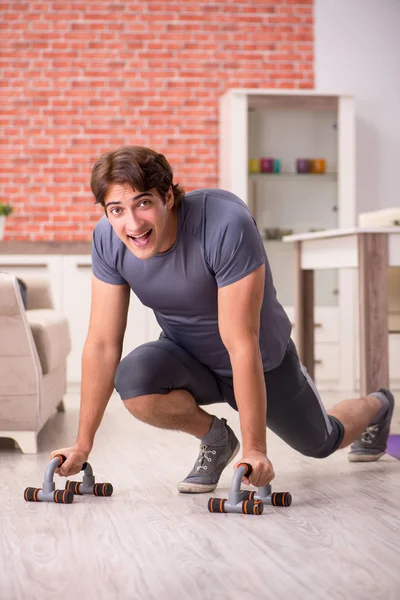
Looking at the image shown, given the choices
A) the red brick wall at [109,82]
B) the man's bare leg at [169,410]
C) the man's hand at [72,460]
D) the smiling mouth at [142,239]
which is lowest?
the man's hand at [72,460]

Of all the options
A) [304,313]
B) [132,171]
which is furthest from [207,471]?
[304,313]

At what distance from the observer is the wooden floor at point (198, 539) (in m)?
1.62

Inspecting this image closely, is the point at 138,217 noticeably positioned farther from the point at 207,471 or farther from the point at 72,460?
the point at 207,471

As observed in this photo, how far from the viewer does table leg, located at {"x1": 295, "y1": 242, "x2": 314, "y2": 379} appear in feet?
14.0

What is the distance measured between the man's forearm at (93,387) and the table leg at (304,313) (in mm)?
2016

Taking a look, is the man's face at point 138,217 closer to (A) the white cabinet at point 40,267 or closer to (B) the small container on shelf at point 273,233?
(A) the white cabinet at point 40,267

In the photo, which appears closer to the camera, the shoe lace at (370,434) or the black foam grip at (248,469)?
the black foam grip at (248,469)

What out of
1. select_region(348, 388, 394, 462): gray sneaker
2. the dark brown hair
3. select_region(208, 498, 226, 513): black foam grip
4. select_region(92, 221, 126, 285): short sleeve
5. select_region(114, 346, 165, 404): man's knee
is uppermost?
the dark brown hair

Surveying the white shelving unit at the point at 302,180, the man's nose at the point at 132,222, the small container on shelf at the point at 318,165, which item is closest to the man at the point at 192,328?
the man's nose at the point at 132,222

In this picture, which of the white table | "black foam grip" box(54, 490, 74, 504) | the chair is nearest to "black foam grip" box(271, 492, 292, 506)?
"black foam grip" box(54, 490, 74, 504)

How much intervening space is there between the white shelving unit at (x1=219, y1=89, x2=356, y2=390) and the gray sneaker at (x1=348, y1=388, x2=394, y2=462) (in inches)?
98.1

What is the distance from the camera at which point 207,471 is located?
8.25 feet

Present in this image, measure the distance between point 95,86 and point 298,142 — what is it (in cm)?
137

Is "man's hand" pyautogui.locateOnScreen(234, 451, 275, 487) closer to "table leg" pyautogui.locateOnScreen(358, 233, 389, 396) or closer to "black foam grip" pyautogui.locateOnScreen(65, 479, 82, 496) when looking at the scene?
"black foam grip" pyautogui.locateOnScreen(65, 479, 82, 496)
